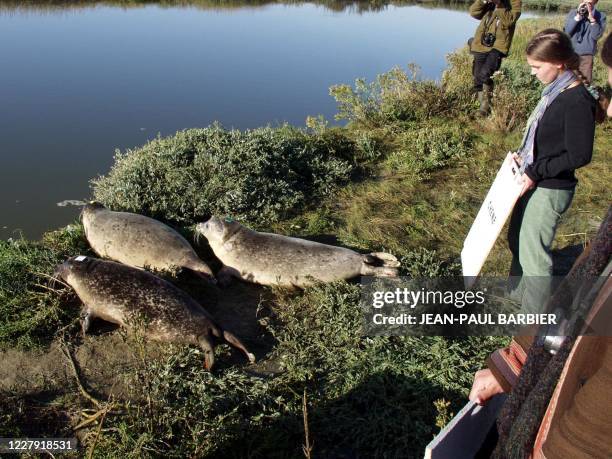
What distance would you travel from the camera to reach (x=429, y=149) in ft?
25.5

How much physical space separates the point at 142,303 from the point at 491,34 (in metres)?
7.15

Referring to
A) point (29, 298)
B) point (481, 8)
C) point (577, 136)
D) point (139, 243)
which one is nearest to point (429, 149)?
point (481, 8)

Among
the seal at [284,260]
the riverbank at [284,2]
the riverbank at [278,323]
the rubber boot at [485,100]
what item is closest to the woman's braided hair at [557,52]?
the riverbank at [278,323]

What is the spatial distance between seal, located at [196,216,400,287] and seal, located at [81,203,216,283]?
0.93ft

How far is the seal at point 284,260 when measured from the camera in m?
4.77

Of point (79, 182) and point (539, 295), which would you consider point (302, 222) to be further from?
point (79, 182)

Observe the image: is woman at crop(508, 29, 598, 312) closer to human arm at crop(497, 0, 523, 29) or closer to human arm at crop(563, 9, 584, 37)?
human arm at crop(497, 0, 523, 29)

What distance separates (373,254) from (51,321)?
9.31ft

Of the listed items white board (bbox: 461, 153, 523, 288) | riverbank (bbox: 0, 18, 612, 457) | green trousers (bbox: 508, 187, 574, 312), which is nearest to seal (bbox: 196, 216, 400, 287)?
riverbank (bbox: 0, 18, 612, 457)

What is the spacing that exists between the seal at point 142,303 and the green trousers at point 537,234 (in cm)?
220

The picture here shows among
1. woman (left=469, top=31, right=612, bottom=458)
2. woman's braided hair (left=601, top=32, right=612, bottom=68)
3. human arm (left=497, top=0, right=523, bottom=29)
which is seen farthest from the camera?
human arm (left=497, top=0, right=523, bottom=29)

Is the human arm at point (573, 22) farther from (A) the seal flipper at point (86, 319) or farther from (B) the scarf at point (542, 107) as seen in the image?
(A) the seal flipper at point (86, 319)

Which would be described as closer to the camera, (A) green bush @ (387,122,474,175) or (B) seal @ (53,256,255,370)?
(B) seal @ (53,256,255,370)

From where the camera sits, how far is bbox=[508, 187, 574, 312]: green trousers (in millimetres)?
3838
